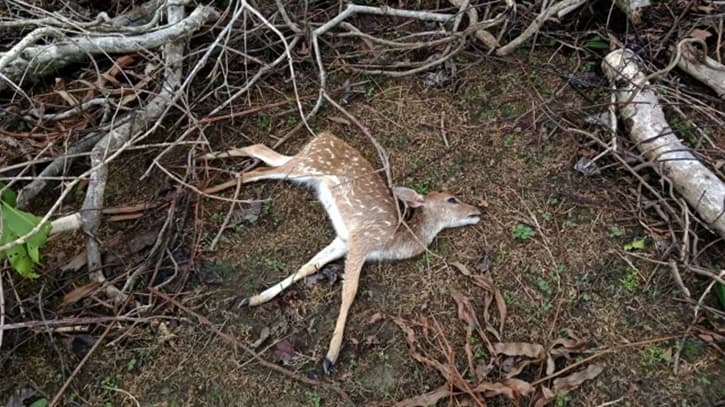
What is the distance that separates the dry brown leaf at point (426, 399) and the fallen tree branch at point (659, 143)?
75.2 inches

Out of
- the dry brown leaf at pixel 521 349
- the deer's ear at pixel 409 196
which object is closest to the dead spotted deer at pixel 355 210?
the deer's ear at pixel 409 196

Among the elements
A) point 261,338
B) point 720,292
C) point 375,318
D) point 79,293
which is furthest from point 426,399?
point 79,293

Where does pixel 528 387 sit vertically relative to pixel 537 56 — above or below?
below

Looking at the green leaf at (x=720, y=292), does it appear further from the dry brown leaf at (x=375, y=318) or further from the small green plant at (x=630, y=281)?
the dry brown leaf at (x=375, y=318)

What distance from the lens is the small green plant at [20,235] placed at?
10.2 feet

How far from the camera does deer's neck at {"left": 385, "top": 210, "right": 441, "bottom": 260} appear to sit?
3635mm

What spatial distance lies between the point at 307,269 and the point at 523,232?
1362 mm

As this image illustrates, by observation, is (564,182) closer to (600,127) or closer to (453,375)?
(600,127)

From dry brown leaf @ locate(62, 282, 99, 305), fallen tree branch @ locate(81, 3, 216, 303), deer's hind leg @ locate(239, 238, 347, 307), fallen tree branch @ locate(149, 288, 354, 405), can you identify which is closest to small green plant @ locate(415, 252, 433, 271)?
deer's hind leg @ locate(239, 238, 347, 307)

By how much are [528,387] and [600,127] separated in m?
1.94

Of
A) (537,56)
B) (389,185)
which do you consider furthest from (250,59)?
(537,56)

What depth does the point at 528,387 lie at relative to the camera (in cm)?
301

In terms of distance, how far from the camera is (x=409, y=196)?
12.2 feet

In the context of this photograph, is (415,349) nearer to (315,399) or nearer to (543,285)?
(315,399)
